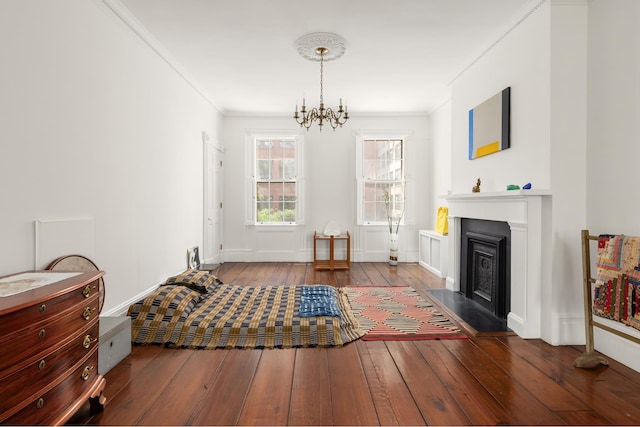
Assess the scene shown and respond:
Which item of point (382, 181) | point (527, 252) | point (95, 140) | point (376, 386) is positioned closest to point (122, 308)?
point (95, 140)

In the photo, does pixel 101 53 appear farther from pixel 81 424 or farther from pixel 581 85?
pixel 581 85

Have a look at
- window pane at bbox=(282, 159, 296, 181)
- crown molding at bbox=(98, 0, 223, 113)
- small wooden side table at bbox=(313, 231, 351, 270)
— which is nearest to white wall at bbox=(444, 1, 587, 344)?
small wooden side table at bbox=(313, 231, 351, 270)

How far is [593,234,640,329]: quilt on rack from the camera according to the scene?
2.11 meters

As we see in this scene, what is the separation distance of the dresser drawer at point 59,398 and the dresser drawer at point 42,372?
4cm

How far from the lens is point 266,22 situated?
3277mm

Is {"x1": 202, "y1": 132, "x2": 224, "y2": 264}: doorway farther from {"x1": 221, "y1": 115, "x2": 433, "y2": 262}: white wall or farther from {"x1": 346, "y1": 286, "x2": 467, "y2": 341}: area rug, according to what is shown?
{"x1": 346, "y1": 286, "x2": 467, "y2": 341}: area rug

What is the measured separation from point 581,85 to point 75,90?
3843mm

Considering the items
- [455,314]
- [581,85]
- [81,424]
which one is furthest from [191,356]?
[581,85]

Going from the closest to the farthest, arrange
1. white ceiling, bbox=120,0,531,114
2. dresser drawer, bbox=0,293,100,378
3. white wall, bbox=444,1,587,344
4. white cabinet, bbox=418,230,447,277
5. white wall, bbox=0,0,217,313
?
dresser drawer, bbox=0,293,100,378, white wall, bbox=0,0,217,313, white wall, bbox=444,1,587,344, white ceiling, bbox=120,0,531,114, white cabinet, bbox=418,230,447,277

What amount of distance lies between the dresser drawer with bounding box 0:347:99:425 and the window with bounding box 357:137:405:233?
201 inches

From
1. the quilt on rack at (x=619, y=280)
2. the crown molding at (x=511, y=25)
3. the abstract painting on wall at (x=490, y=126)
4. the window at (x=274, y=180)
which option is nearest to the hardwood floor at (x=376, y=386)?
the quilt on rack at (x=619, y=280)

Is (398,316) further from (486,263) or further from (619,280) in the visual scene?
(619,280)

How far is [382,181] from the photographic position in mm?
6469

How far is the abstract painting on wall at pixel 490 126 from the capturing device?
10.7ft
